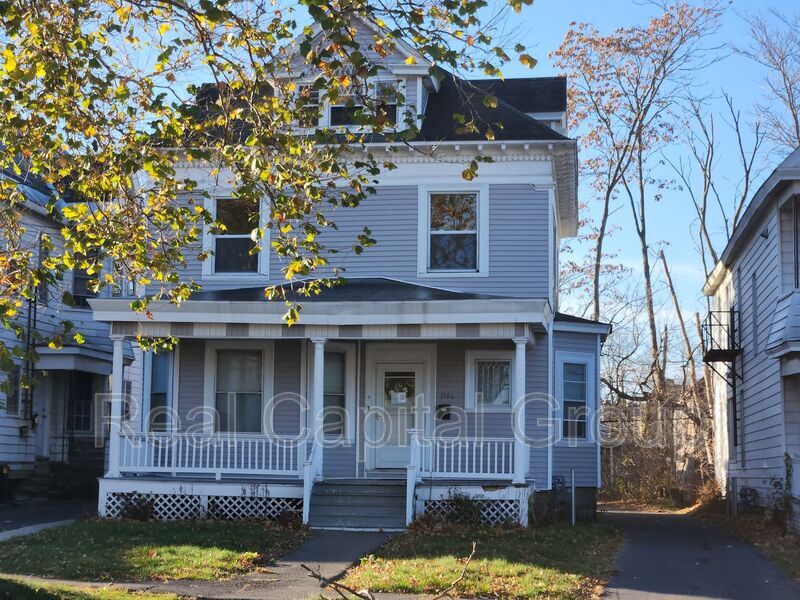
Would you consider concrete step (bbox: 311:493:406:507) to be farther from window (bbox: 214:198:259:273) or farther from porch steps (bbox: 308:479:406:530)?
window (bbox: 214:198:259:273)

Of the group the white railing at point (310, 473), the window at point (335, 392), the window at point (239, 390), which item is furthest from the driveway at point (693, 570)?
the window at point (239, 390)

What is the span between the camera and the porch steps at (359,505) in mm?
14773

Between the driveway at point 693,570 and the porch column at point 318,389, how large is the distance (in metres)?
4.94

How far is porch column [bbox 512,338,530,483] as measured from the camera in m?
15.1

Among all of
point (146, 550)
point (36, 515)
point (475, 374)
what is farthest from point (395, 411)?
point (36, 515)

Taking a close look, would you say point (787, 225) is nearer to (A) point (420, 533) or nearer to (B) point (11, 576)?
(A) point (420, 533)

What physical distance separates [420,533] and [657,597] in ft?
15.1

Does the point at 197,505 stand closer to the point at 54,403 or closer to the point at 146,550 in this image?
the point at 146,550

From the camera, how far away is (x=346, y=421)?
17.4 metres

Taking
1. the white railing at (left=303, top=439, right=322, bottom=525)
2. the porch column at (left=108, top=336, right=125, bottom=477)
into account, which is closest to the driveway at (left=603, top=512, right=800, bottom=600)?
the white railing at (left=303, top=439, right=322, bottom=525)

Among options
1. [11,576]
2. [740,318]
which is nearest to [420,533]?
[11,576]

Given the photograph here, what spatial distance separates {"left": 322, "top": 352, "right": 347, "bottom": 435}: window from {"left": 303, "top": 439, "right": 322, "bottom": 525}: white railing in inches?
60.8

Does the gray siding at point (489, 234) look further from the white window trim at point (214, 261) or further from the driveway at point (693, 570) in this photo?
the driveway at point (693, 570)

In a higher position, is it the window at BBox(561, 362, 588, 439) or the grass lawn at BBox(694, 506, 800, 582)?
the window at BBox(561, 362, 588, 439)
